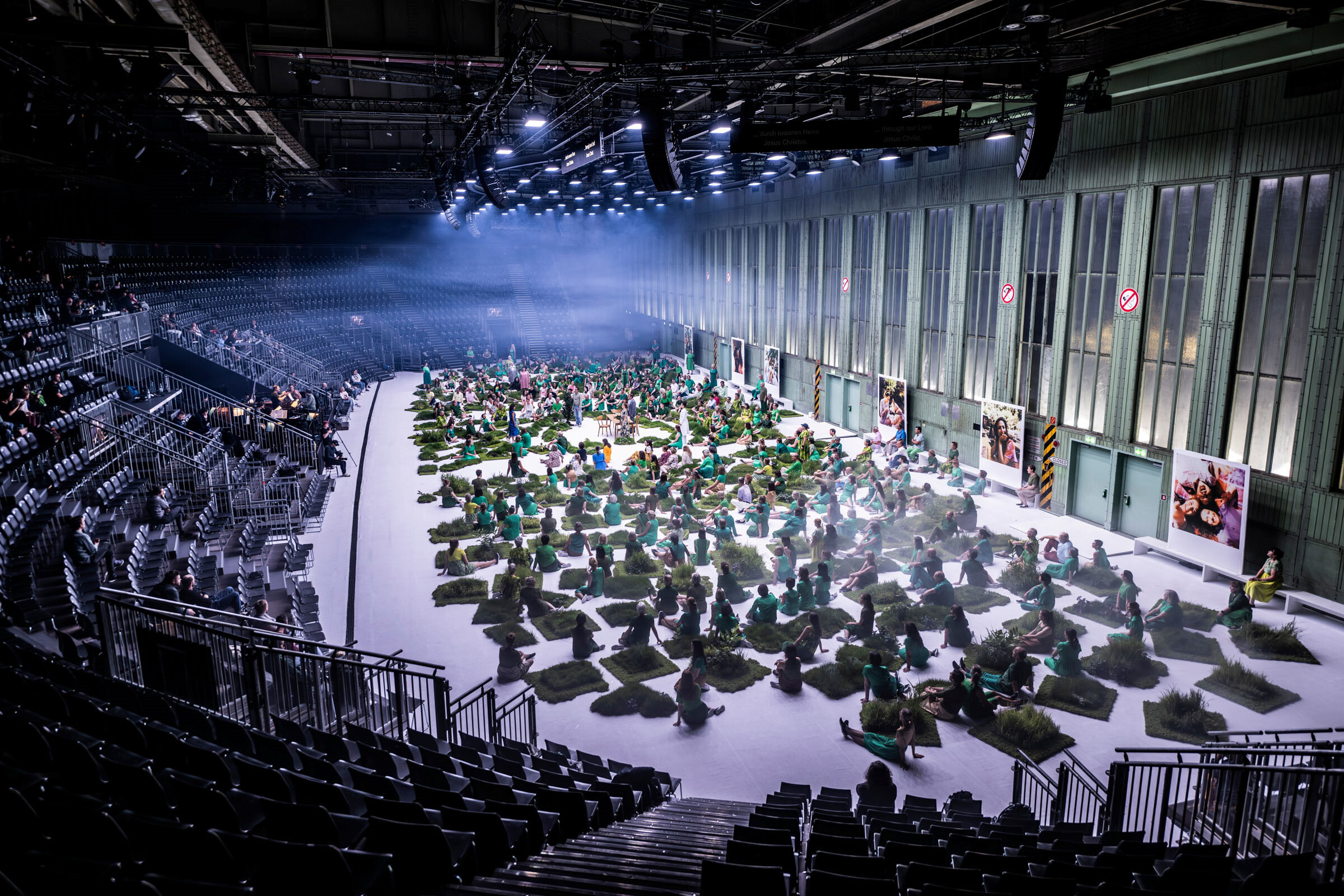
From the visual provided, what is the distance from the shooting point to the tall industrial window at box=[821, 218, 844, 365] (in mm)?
29828

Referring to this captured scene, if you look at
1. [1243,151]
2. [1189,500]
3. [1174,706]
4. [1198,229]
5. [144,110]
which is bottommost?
[1174,706]

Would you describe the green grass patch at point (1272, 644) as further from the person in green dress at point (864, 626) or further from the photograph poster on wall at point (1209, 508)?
the person in green dress at point (864, 626)

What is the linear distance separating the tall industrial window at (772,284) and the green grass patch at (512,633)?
81.3ft

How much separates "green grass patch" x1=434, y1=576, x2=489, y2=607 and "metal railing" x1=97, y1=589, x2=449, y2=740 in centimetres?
405

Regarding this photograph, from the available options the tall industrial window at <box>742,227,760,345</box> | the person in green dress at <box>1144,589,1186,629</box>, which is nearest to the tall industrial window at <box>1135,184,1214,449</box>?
the person in green dress at <box>1144,589,1186,629</box>

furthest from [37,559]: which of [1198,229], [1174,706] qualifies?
[1198,229]

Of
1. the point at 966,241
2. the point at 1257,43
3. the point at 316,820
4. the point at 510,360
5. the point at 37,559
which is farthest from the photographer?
the point at 510,360

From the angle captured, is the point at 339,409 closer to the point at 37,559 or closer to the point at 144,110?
the point at 144,110

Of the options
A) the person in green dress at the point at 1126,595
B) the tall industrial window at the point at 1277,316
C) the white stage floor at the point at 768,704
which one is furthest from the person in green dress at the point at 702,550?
the tall industrial window at the point at 1277,316

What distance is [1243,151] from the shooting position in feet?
46.6

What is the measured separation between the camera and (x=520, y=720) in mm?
10391

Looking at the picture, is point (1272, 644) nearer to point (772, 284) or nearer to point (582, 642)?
point (582, 642)

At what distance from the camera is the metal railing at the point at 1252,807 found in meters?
5.87

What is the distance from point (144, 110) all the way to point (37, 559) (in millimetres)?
10467
